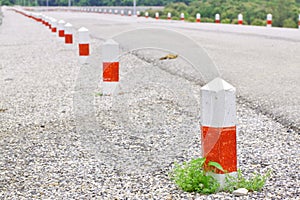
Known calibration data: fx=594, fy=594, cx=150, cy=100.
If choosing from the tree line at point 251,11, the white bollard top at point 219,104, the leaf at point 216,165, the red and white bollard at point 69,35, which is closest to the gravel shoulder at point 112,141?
the leaf at point 216,165

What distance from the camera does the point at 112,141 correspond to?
572cm

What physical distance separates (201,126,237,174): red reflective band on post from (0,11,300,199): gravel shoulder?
0.75 feet

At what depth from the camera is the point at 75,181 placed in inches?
179

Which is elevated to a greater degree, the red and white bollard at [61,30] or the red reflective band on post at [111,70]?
the red reflective band on post at [111,70]

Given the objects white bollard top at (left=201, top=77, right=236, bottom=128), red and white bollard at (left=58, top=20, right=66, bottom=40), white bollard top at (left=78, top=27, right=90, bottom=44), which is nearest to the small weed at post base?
white bollard top at (left=201, top=77, right=236, bottom=128)

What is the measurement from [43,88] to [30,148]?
3965mm

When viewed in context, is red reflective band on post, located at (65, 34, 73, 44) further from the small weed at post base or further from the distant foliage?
the distant foliage

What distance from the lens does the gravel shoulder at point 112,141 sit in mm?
4376

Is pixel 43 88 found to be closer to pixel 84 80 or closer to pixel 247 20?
pixel 84 80

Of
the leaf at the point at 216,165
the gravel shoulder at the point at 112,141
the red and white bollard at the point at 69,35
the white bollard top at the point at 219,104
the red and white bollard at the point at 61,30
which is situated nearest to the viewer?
the white bollard top at the point at 219,104

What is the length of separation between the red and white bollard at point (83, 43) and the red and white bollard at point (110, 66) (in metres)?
3.03

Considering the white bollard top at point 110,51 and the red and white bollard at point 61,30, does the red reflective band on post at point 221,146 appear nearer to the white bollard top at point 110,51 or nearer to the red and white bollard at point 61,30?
the white bollard top at point 110,51

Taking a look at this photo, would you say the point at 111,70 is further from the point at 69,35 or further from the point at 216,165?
the point at 69,35

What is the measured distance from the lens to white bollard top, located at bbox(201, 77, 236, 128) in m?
3.94
